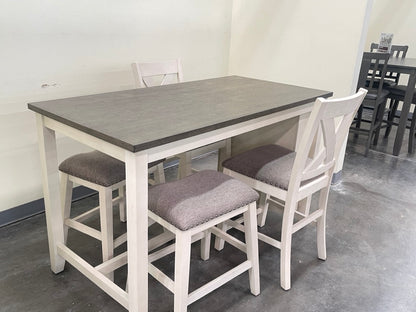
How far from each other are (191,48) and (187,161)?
4.13 feet

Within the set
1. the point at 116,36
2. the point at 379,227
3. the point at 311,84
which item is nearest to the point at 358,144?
the point at 311,84

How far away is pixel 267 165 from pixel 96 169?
857mm

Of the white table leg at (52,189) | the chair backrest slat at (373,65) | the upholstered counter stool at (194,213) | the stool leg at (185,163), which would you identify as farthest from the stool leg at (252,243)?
the chair backrest slat at (373,65)

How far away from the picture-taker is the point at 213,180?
1.60 m

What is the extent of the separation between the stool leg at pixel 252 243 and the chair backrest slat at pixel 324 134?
24 centimetres

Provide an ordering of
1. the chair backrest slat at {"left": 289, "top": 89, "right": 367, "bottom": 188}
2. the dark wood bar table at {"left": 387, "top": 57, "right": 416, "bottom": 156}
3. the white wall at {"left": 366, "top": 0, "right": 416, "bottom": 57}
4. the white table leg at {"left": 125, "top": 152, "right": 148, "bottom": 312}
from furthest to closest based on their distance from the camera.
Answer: the white wall at {"left": 366, "top": 0, "right": 416, "bottom": 57} → the dark wood bar table at {"left": 387, "top": 57, "right": 416, "bottom": 156} → the chair backrest slat at {"left": 289, "top": 89, "right": 367, "bottom": 188} → the white table leg at {"left": 125, "top": 152, "right": 148, "bottom": 312}

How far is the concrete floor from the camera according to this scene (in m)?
1.66

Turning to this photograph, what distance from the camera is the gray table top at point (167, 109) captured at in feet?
3.98

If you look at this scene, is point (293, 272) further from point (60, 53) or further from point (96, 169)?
point (60, 53)

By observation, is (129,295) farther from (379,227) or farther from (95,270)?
(379,227)

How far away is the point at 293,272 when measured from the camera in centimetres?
190

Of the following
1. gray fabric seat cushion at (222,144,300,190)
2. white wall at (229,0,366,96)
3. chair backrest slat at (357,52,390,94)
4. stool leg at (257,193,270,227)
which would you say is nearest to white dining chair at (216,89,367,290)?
gray fabric seat cushion at (222,144,300,190)

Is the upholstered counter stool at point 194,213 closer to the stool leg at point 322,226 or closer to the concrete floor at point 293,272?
the concrete floor at point 293,272

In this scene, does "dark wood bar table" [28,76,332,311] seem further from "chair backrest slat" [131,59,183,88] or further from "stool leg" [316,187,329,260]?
"stool leg" [316,187,329,260]
